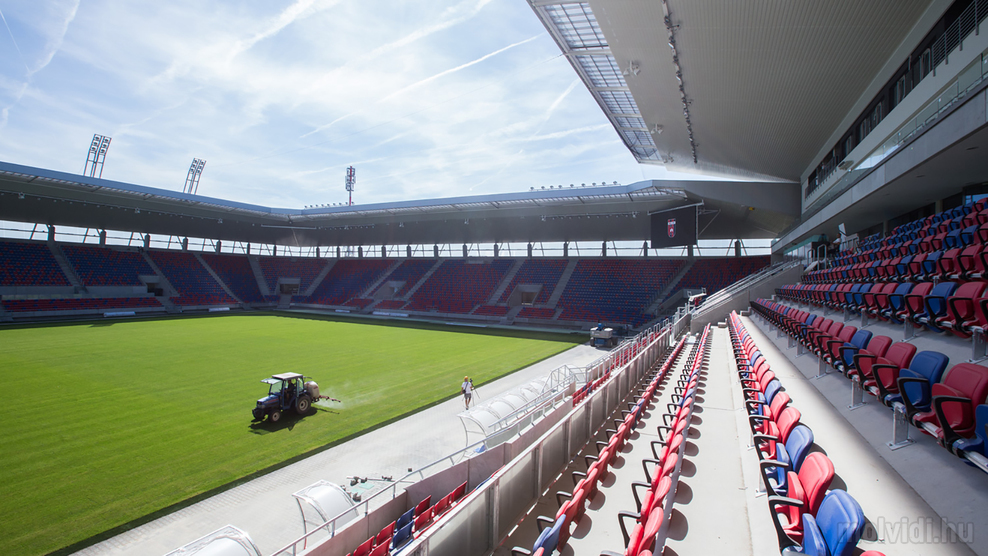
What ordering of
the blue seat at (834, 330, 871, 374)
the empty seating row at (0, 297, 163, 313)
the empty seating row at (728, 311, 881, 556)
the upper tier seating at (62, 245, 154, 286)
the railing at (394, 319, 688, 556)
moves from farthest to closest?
the upper tier seating at (62, 245, 154, 286), the empty seating row at (0, 297, 163, 313), the blue seat at (834, 330, 871, 374), the railing at (394, 319, 688, 556), the empty seating row at (728, 311, 881, 556)

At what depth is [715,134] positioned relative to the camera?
1764cm

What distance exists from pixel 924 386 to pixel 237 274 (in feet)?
180

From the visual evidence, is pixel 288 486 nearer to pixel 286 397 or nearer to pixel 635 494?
pixel 286 397

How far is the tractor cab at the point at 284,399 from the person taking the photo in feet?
35.2

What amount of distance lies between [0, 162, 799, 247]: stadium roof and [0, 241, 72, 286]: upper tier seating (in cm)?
255

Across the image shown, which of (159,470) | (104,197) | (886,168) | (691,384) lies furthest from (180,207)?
(886,168)

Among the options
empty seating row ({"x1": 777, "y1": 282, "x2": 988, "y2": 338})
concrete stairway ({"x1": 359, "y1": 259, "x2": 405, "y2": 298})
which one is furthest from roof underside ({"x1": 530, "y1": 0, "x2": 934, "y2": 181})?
concrete stairway ({"x1": 359, "y1": 259, "x2": 405, "y2": 298})

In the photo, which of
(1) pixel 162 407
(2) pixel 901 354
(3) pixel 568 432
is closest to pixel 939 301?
(2) pixel 901 354

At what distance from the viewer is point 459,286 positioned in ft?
139

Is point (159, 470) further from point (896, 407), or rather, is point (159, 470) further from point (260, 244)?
point (260, 244)

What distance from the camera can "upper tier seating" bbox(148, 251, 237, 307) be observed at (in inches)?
1640

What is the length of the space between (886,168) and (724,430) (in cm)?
1045

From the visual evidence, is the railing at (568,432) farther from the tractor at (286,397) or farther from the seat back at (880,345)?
the tractor at (286,397)

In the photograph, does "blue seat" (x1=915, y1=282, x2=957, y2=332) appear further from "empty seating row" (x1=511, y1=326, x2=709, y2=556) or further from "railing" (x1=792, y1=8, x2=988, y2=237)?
"railing" (x1=792, y1=8, x2=988, y2=237)
